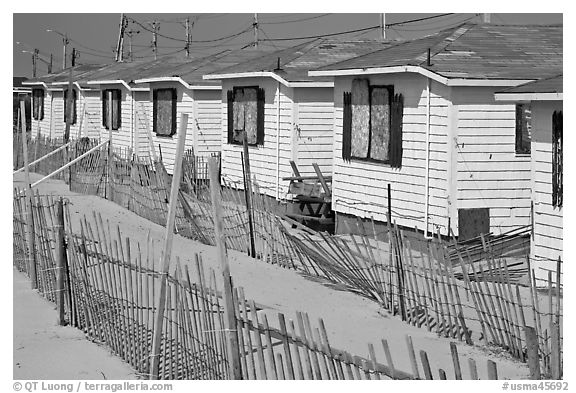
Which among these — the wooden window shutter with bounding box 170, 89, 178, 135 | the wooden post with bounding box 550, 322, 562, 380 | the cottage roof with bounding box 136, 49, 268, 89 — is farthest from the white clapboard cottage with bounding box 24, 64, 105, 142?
the wooden post with bounding box 550, 322, 562, 380

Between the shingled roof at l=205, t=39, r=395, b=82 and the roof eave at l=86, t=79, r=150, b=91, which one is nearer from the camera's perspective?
the shingled roof at l=205, t=39, r=395, b=82

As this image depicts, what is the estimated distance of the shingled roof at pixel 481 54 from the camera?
14.9m

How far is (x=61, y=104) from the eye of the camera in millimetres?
40500

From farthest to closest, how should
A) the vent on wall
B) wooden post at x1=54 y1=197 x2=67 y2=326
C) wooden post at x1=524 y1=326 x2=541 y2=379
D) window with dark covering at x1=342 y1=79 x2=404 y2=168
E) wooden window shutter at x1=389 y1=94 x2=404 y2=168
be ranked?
window with dark covering at x1=342 y1=79 x2=404 y2=168 → wooden window shutter at x1=389 y1=94 x2=404 y2=168 → the vent on wall → wooden post at x1=54 y1=197 x2=67 y2=326 → wooden post at x1=524 y1=326 x2=541 y2=379

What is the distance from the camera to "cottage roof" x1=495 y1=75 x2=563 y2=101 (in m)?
11.4

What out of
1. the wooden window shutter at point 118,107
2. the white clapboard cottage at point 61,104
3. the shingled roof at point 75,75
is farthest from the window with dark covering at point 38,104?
the wooden window shutter at point 118,107

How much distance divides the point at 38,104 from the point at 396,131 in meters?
30.6

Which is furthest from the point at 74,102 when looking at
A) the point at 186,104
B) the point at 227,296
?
the point at 227,296

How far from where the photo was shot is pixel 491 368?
229 inches

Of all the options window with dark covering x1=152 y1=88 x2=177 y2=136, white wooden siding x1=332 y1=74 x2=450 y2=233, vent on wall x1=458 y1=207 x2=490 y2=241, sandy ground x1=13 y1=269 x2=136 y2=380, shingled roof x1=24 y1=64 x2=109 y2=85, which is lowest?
sandy ground x1=13 y1=269 x2=136 y2=380

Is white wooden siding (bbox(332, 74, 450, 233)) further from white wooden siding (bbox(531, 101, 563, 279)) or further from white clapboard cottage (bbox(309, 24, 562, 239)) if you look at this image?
white wooden siding (bbox(531, 101, 563, 279))

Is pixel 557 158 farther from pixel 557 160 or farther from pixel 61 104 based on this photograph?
pixel 61 104

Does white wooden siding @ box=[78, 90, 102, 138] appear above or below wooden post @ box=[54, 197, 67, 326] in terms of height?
above
